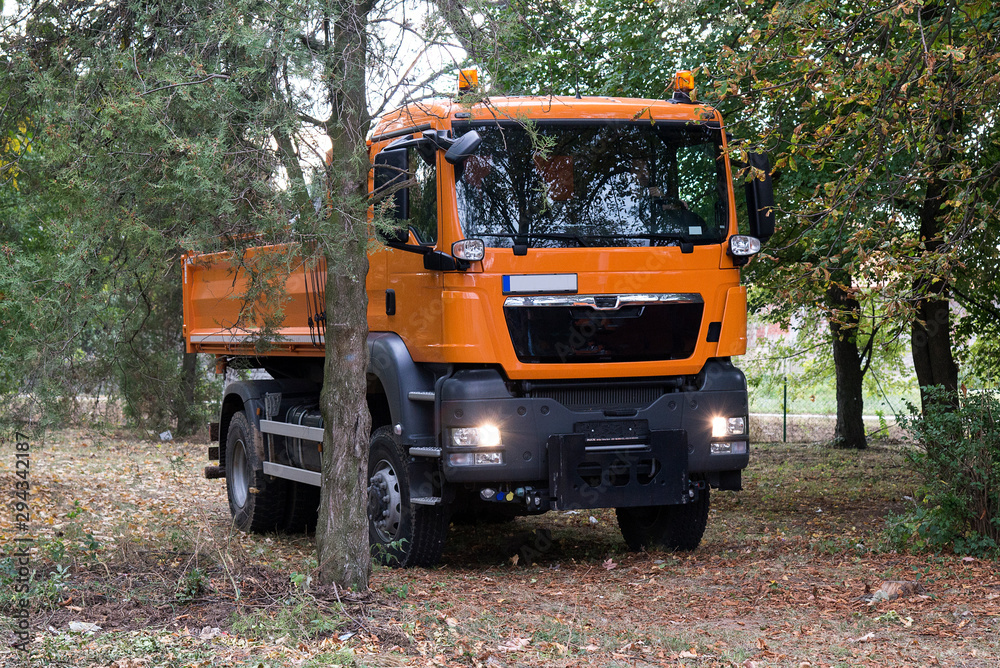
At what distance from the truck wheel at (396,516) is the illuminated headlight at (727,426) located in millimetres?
2085

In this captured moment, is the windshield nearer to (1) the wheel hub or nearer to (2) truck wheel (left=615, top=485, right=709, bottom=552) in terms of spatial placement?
(1) the wheel hub

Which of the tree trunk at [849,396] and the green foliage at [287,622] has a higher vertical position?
the tree trunk at [849,396]

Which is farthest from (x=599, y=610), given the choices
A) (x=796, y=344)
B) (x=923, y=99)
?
(x=796, y=344)

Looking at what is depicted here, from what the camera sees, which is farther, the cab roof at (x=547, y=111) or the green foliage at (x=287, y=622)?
the cab roof at (x=547, y=111)

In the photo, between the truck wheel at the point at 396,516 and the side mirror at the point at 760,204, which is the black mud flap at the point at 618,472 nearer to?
the truck wheel at the point at 396,516

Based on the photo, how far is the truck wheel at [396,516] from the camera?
7355mm

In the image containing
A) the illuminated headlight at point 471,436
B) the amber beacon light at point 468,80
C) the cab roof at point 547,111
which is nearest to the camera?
the amber beacon light at point 468,80

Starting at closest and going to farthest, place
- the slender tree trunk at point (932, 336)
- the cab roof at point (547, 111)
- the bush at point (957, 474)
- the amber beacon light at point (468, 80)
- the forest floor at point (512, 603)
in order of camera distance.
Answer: the forest floor at point (512, 603) → the amber beacon light at point (468, 80) → the cab roof at point (547, 111) → the bush at point (957, 474) → the slender tree trunk at point (932, 336)

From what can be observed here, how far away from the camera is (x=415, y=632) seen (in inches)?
210

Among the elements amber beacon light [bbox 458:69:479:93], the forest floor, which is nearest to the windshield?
amber beacon light [bbox 458:69:479:93]

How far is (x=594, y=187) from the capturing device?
286 inches

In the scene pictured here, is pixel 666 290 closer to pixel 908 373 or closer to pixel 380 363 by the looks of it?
pixel 380 363

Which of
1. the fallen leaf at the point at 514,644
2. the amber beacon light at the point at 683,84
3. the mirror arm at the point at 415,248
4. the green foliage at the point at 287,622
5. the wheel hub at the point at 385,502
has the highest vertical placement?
the amber beacon light at the point at 683,84

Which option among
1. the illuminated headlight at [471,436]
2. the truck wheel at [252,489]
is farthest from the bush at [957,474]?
the truck wheel at [252,489]
